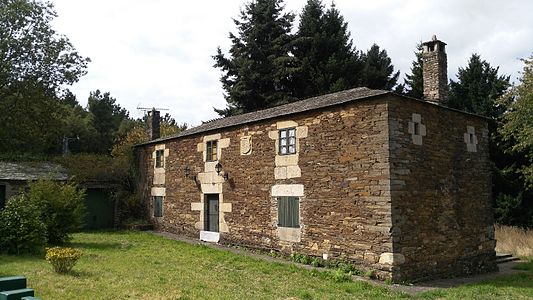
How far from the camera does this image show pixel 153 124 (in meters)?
23.5

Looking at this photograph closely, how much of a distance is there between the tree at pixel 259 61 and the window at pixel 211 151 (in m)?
11.7

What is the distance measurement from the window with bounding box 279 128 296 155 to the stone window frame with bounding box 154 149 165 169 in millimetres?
8276

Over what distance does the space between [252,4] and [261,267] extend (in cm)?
2325

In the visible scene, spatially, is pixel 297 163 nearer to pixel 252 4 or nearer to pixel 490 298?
pixel 490 298

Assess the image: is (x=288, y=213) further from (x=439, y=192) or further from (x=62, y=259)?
(x=62, y=259)

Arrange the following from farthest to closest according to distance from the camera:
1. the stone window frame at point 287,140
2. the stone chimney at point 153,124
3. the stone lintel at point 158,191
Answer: the stone chimney at point 153,124
the stone lintel at point 158,191
the stone window frame at point 287,140

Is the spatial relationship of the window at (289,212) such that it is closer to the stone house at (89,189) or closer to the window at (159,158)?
the window at (159,158)

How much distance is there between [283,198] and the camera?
531 inches

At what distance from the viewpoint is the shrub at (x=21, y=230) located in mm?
12688

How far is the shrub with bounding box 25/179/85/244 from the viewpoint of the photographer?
14562 millimetres

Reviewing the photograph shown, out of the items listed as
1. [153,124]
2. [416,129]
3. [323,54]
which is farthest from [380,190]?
[323,54]

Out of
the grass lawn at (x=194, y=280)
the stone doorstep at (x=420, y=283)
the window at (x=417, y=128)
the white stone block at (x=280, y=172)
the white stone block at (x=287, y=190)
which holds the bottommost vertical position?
the stone doorstep at (x=420, y=283)

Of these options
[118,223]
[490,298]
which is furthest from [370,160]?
[118,223]

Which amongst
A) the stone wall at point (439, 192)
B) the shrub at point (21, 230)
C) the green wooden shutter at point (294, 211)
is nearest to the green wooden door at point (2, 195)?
the shrub at point (21, 230)
